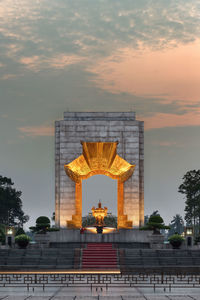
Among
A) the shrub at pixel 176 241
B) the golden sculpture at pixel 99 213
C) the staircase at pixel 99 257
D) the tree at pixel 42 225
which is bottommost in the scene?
the staircase at pixel 99 257

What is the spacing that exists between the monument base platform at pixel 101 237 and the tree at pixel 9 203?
122 ft

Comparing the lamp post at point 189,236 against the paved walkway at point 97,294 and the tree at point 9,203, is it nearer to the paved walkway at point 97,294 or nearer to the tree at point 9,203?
the paved walkway at point 97,294

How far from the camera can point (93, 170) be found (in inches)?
2219

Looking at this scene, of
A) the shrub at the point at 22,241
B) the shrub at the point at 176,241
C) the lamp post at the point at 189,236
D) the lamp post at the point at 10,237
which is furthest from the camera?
the lamp post at the point at 10,237

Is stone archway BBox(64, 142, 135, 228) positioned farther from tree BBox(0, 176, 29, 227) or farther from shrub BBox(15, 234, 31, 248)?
tree BBox(0, 176, 29, 227)

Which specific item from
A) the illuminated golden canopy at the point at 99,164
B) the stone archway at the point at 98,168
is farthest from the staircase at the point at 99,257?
the illuminated golden canopy at the point at 99,164

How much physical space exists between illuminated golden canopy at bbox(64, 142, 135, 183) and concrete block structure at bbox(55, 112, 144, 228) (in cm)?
19

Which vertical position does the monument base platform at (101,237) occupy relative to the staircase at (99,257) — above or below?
above

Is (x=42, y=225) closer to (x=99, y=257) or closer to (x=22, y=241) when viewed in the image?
(x=22, y=241)

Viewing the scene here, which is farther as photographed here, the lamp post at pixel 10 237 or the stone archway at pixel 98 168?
the stone archway at pixel 98 168

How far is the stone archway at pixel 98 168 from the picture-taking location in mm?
53062

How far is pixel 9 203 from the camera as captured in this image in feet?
294

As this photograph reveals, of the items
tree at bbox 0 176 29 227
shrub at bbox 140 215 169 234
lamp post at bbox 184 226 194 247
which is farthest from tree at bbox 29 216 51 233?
tree at bbox 0 176 29 227

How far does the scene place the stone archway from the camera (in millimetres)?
53062
